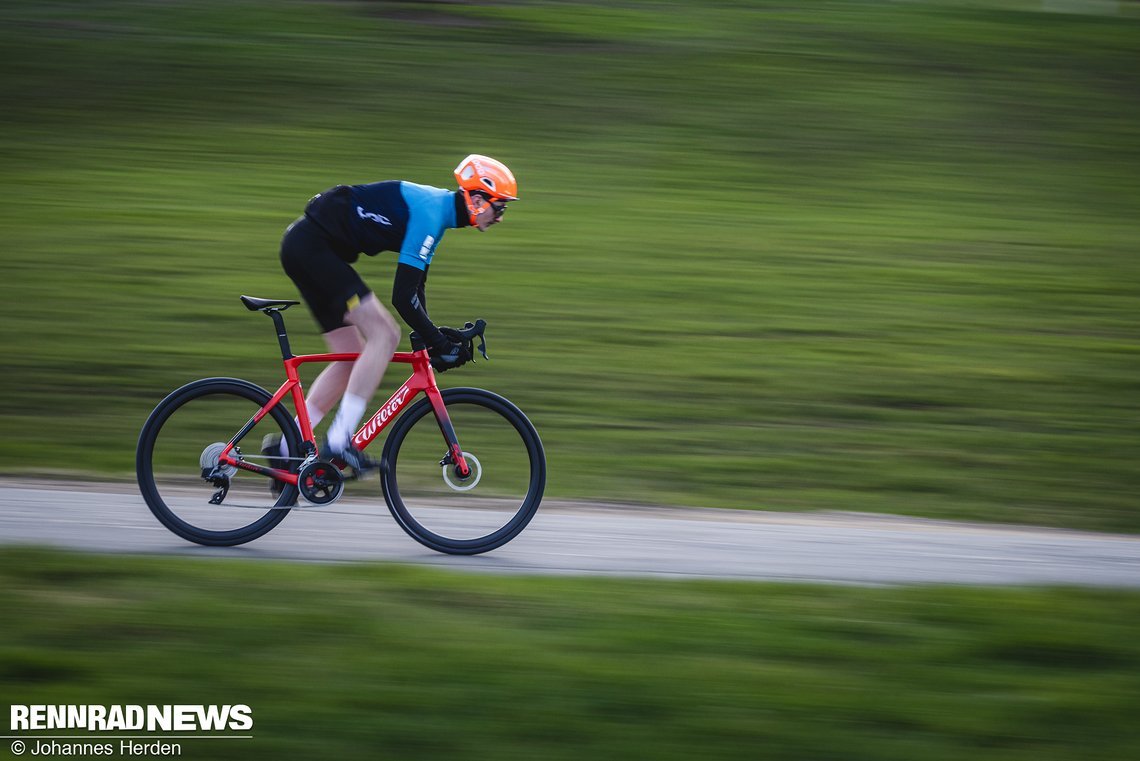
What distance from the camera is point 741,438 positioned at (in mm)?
8516

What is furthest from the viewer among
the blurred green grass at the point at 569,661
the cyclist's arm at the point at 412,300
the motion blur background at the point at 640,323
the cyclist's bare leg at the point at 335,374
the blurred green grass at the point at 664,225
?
the blurred green grass at the point at 664,225

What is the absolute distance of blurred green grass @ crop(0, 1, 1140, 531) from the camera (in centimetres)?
844

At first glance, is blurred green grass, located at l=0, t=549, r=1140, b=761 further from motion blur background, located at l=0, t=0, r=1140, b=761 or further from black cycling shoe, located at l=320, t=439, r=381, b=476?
black cycling shoe, located at l=320, t=439, r=381, b=476

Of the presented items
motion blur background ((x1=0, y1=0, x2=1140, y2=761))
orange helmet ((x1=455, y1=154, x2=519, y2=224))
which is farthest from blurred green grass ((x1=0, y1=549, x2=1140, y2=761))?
orange helmet ((x1=455, y1=154, x2=519, y2=224))

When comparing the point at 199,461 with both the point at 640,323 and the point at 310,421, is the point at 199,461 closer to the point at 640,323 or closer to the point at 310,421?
the point at 310,421

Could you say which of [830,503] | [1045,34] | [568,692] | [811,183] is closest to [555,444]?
[830,503]

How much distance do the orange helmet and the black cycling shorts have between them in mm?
696

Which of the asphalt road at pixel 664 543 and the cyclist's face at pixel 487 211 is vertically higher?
the cyclist's face at pixel 487 211

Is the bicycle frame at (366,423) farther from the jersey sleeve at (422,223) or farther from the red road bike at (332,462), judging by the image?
the jersey sleeve at (422,223)

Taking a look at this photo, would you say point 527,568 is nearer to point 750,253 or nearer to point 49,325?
point 49,325

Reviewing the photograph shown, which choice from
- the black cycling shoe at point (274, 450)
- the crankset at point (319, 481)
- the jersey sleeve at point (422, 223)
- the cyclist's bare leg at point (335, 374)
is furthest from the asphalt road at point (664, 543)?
the jersey sleeve at point (422, 223)

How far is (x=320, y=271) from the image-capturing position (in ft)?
19.6

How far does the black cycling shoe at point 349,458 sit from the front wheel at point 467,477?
107 millimetres

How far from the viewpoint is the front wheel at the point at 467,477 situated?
19.9 feet
